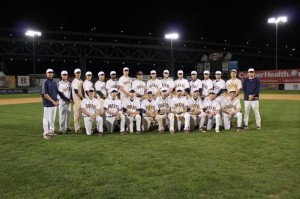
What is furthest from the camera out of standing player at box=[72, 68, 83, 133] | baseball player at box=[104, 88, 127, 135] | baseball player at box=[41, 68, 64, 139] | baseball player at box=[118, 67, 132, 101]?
baseball player at box=[118, 67, 132, 101]

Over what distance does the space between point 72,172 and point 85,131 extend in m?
4.86

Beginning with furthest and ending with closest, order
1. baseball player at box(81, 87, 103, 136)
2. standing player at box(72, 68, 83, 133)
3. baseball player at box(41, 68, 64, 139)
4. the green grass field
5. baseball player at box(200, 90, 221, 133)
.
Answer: standing player at box(72, 68, 83, 133) → baseball player at box(200, 90, 221, 133) → baseball player at box(81, 87, 103, 136) → baseball player at box(41, 68, 64, 139) → the green grass field

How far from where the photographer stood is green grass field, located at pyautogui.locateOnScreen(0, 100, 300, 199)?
4.95 metres

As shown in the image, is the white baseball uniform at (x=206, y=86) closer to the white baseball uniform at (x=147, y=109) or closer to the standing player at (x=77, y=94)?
the white baseball uniform at (x=147, y=109)

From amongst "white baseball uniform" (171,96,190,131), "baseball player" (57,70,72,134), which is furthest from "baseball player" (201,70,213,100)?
"baseball player" (57,70,72,134)

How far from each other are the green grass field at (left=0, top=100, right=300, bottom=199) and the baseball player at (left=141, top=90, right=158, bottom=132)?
1.08 meters

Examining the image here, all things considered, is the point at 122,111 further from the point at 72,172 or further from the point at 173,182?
the point at 173,182

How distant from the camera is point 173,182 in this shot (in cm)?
532

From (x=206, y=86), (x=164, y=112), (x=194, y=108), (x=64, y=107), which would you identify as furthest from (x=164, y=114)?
(x=64, y=107)

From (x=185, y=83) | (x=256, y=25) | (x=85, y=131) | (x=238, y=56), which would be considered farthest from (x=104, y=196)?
(x=256, y=25)

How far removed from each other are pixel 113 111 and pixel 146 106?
1.10 meters

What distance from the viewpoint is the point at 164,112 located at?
35.2ft

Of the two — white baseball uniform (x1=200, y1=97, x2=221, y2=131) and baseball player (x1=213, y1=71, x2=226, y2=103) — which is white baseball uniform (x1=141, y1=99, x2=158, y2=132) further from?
baseball player (x1=213, y1=71, x2=226, y2=103)

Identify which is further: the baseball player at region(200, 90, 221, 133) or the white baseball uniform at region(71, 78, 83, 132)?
the white baseball uniform at region(71, 78, 83, 132)
